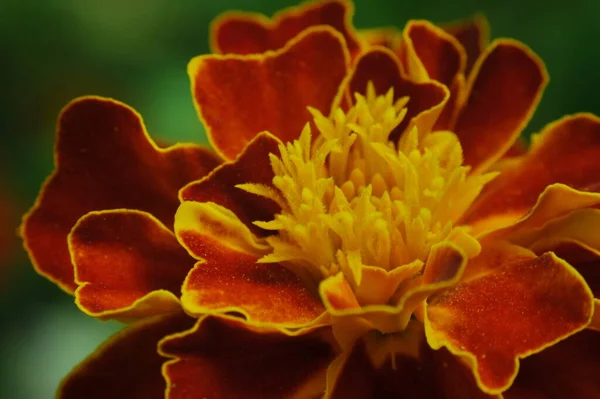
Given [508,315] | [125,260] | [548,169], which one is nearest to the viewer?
[508,315]

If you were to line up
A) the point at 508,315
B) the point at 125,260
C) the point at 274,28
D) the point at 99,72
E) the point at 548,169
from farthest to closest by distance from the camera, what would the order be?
1. the point at 99,72
2. the point at 274,28
3. the point at 548,169
4. the point at 125,260
5. the point at 508,315

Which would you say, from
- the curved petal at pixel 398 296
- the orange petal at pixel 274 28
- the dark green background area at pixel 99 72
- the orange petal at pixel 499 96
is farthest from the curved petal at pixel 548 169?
the dark green background area at pixel 99 72

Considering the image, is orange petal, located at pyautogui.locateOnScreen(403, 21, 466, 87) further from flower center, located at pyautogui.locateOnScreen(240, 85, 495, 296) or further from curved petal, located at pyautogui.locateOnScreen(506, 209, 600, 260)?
curved petal, located at pyautogui.locateOnScreen(506, 209, 600, 260)

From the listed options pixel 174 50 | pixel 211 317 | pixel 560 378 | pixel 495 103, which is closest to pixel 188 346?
pixel 211 317

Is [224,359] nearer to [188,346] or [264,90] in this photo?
[188,346]

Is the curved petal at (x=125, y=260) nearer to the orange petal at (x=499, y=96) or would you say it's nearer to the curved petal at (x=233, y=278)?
the curved petal at (x=233, y=278)

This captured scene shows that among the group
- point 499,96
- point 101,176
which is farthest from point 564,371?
point 101,176

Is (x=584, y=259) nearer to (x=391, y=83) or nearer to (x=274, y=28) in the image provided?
(x=391, y=83)
